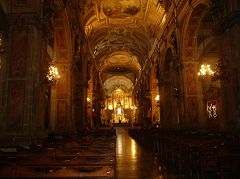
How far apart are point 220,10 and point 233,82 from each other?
2394 mm

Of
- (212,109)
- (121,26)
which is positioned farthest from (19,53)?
(121,26)

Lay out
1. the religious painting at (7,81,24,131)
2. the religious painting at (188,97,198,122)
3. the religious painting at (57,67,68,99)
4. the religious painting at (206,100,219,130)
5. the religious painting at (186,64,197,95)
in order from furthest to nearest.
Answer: the religious painting at (206,100,219,130), the religious painting at (186,64,197,95), the religious painting at (188,97,198,122), the religious painting at (57,67,68,99), the religious painting at (7,81,24,131)

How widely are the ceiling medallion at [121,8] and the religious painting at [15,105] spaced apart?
13598mm

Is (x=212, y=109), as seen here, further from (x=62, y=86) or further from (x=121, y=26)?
(x=62, y=86)

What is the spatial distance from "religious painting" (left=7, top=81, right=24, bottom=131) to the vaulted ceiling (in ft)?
40.0

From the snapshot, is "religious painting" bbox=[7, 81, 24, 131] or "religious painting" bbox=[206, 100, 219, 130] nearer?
"religious painting" bbox=[7, 81, 24, 131]

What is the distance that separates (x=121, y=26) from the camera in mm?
24250

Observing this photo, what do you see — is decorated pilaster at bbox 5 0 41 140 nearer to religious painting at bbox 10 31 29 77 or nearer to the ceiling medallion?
religious painting at bbox 10 31 29 77

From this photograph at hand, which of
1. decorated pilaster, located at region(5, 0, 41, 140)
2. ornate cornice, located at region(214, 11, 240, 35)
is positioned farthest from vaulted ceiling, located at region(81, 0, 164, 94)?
decorated pilaster, located at region(5, 0, 41, 140)

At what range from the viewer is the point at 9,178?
2162mm

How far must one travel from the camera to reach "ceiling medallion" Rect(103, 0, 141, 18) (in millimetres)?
19109

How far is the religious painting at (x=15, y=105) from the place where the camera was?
700 centimetres

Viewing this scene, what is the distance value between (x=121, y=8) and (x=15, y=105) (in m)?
15.2

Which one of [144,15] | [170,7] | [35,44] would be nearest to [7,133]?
[35,44]
